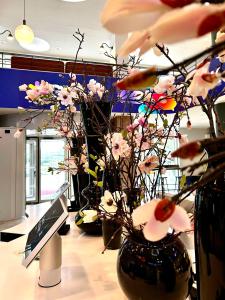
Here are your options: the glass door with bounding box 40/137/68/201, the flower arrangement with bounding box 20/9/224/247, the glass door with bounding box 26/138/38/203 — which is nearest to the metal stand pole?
the flower arrangement with bounding box 20/9/224/247

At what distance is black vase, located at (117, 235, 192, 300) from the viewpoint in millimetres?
655

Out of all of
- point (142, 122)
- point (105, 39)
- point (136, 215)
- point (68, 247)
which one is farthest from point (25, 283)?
point (105, 39)

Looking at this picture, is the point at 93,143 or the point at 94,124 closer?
the point at 94,124

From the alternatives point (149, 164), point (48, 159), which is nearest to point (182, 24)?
point (149, 164)

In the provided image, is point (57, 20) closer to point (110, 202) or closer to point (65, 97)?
point (65, 97)

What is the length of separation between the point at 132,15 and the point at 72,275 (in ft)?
3.35

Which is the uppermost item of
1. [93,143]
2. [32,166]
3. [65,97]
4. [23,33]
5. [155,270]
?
[23,33]

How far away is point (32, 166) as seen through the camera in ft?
24.2

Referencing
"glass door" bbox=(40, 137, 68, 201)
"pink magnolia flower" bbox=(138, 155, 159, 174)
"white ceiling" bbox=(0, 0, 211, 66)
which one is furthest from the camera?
"glass door" bbox=(40, 137, 68, 201)

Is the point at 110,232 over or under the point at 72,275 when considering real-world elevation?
over

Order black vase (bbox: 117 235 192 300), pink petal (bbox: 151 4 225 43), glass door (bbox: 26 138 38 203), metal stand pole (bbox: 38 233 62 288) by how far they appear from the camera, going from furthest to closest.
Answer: glass door (bbox: 26 138 38 203), metal stand pole (bbox: 38 233 62 288), black vase (bbox: 117 235 192 300), pink petal (bbox: 151 4 225 43)

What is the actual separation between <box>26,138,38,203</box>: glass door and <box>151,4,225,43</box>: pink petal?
293 inches

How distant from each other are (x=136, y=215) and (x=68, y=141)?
1.50 metres

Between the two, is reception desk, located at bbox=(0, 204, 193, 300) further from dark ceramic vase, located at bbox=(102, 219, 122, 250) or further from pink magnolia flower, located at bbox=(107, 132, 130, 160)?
pink magnolia flower, located at bbox=(107, 132, 130, 160)
